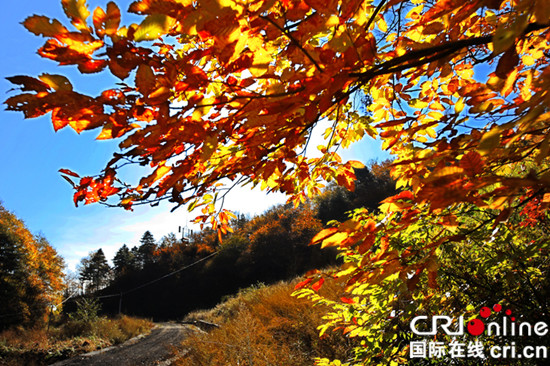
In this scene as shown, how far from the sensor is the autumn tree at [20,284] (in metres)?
13.5

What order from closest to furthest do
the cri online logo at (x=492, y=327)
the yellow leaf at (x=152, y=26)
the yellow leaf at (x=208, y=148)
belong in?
the yellow leaf at (x=152, y=26), the yellow leaf at (x=208, y=148), the cri online logo at (x=492, y=327)

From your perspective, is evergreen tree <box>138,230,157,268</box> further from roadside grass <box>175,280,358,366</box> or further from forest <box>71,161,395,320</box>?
roadside grass <box>175,280,358,366</box>

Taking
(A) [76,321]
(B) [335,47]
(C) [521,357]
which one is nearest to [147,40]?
(B) [335,47]

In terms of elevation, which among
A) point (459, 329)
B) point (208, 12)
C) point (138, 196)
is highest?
point (208, 12)

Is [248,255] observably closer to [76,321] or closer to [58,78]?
[76,321]

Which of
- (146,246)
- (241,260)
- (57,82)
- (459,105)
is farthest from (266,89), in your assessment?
(146,246)

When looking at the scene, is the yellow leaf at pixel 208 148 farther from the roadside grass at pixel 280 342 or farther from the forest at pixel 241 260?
the forest at pixel 241 260

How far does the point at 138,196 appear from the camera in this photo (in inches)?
52.6

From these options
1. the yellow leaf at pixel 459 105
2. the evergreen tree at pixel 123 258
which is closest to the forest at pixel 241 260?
the evergreen tree at pixel 123 258

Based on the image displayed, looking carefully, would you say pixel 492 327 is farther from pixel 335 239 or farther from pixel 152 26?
pixel 152 26

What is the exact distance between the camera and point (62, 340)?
11.9 metres

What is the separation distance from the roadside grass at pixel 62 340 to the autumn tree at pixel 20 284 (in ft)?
3.11

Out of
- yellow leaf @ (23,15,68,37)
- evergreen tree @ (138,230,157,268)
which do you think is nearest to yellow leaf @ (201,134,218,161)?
yellow leaf @ (23,15,68,37)

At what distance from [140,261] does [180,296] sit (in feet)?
53.7
